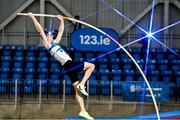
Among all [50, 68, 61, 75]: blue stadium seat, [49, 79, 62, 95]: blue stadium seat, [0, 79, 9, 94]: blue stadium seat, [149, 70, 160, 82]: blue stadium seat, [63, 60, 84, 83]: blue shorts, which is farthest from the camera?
[50, 68, 61, 75]: blue stadium seat

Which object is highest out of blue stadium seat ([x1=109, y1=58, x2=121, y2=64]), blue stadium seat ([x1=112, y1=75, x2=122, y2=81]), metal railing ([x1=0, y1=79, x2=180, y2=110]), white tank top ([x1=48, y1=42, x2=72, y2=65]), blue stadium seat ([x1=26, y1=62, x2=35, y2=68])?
blue stadium seat ([x1=109, y1=58, x2=121, y2=64])

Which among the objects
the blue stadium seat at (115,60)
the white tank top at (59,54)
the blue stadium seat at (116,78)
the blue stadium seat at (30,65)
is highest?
the blue stadium seat at (115,60)

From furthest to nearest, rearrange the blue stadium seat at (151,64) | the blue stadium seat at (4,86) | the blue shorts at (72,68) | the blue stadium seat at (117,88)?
the blue stadium seat at (151,64), the blue stadium seat at (4,86), the blue stadium seat at (117,88), the blue shorts at (72,68)

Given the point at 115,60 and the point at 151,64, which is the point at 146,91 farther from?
the point at 115,60

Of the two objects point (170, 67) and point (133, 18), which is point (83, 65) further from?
point (133, 18)

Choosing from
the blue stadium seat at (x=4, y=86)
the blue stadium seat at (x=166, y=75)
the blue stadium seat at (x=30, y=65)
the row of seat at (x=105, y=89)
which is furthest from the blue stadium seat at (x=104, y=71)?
the blue stadium seat at (x=4, y=86)

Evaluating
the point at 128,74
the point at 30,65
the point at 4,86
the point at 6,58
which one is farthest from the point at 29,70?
the point at 128,74

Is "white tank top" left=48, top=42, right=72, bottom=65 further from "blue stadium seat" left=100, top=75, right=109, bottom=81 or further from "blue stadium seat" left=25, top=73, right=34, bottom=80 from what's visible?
"blue stadium seat" left=25, top=73, right=34, bottom=80

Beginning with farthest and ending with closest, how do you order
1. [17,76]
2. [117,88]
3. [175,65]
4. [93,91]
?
[175,65] → [17,76] → [93,91] → [117,88]

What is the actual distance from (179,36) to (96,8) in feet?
15.6

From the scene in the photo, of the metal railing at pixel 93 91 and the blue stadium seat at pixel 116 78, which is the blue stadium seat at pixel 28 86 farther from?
the blue stadium seat at pixel 116 78

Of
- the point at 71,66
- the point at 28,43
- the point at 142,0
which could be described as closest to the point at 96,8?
the point at 142,0

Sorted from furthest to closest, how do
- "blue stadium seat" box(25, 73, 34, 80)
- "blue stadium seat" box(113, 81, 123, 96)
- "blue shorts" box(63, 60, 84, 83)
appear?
"blue stadium seat" box(25, 73, 34, 80) < "blue stadium seat" box(113, 81, 123, 96) < "blue shorts" box(63, 60, 84, 83)

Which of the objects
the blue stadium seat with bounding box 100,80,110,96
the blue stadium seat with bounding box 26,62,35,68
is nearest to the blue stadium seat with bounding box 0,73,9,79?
the blue stadium seat with bounding box 26,62,35,68
